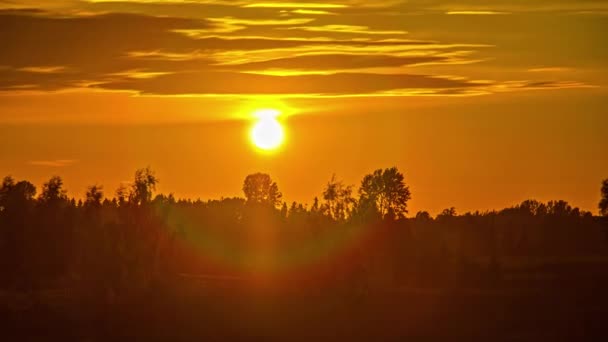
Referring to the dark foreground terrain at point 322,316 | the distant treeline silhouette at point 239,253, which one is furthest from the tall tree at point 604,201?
the dark foreground terrain at point 322,316

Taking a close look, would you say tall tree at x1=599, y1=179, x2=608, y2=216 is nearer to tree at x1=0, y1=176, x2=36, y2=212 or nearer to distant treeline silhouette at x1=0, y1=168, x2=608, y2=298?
distant treeline silhouette at x1=0, y1=168, x2=608, y2=298

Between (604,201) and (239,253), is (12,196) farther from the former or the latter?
(604,201)

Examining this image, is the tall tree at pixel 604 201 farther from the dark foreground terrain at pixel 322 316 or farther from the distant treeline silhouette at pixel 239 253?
the dark foreground terrain at pixel 322 316

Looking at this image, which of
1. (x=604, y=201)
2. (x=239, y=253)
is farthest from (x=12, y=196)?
(x=604, y=201)

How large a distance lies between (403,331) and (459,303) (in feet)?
31.2

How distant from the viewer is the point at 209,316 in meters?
145

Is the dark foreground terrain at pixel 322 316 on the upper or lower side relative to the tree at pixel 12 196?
lower

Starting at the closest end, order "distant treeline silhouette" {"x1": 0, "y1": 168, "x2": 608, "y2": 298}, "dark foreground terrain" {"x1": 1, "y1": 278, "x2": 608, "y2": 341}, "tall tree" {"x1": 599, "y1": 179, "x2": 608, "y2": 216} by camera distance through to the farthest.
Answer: "dark foreground terrain" {"x1": 1, "y1": 278, "x2": 608, "y2": 341}, "distant treeline silhouette" {"x1": 0, "y1": 168, "x2": 608, "y2": 298}, "tall tree" {"x1": 599, "y1": 179, "x2": 608, "y2": 216}

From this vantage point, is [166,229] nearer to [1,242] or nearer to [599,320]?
[1,242]

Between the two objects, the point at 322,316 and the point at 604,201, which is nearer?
the point at 322,316

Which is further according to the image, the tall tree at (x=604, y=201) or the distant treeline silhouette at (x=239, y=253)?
the tall tree at (x=604, y=201)

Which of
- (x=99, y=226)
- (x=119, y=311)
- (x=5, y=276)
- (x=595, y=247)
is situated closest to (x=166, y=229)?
(x=99, y=226)

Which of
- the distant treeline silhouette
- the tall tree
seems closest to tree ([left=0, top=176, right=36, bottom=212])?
the distant treeline silhouette

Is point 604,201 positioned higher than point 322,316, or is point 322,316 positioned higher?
point 604,201
